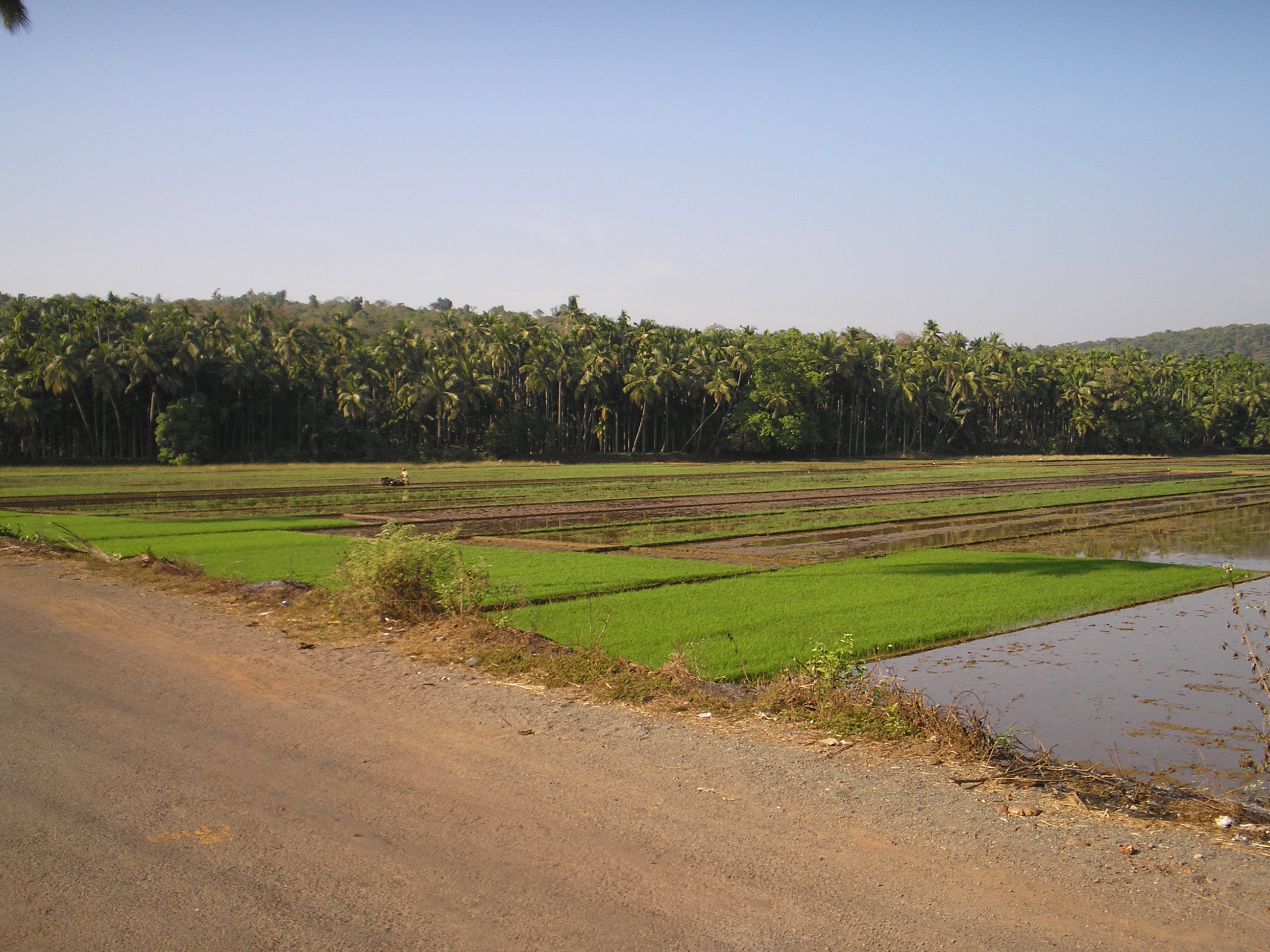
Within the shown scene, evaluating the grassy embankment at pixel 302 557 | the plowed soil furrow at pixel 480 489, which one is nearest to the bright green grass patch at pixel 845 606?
Result: the grassy embankment at pixel 302 557

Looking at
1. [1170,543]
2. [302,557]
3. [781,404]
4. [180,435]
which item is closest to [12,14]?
[302,557]

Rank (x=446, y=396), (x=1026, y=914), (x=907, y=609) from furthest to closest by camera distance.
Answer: (x=446, y=396), (x=907, y=609), (x=1026, y=914)

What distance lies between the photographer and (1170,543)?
2383 centimetres

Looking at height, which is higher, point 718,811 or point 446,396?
point 446,396

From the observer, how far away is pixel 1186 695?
9336 mm

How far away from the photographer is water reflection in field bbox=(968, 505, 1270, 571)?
68.8ft

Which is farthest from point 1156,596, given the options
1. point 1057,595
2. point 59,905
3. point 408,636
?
point 59,905

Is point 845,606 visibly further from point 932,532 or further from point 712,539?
point 932,532

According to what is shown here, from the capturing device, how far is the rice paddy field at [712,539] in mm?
12578

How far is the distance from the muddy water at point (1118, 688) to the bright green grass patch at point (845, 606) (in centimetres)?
83

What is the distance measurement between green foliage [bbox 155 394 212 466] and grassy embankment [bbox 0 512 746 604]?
45.3 m

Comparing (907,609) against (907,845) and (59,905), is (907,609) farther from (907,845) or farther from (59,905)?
(59,905)

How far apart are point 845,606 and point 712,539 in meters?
10.6

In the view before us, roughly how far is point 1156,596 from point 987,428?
106800 millimetres
